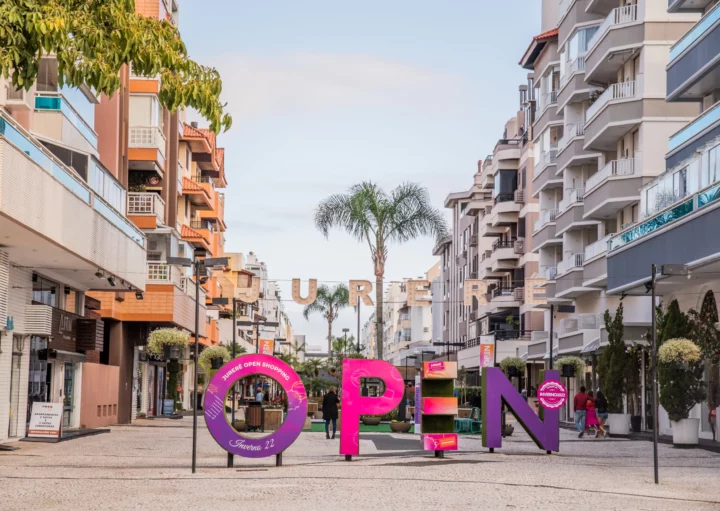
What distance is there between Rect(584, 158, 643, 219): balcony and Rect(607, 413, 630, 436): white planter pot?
406 inches

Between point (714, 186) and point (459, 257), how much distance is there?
86651 millimetres

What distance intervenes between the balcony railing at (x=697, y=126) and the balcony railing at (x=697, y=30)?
228 cm

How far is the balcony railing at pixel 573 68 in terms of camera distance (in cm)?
6041

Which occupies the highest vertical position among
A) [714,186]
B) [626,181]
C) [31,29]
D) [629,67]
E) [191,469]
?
[629,67]

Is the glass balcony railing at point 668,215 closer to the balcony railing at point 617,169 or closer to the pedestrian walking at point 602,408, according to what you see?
the pedestrian walking at point 602,408

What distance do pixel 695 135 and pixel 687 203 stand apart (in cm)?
371

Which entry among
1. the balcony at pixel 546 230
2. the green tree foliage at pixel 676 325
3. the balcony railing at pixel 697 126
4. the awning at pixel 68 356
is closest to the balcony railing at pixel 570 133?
the balcony at pixel 546 230

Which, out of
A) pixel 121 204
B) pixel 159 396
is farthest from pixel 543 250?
pixel 121 204

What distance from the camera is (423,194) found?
6706 centimetres

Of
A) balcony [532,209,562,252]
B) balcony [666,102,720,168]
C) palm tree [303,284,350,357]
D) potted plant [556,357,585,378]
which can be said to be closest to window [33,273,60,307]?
balcony [666,102,720,168]

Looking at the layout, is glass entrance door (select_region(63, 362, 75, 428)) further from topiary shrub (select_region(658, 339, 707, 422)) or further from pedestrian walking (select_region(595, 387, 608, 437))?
topiary shrub (select_region(658, 339, 707, 422))

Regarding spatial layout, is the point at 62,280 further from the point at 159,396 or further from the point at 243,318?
the point at 243,318

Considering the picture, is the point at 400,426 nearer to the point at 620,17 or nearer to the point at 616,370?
the point at 616,370

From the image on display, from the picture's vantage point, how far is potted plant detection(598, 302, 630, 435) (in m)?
45.6
